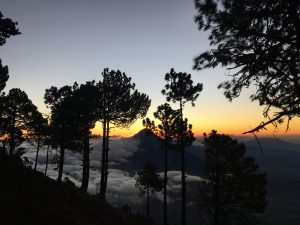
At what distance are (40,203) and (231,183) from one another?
51.2 feet

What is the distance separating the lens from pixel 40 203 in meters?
16.3

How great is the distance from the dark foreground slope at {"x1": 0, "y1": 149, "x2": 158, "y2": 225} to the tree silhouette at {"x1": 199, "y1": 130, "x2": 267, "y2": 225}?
9166 mm

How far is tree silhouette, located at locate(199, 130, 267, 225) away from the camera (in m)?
25.5

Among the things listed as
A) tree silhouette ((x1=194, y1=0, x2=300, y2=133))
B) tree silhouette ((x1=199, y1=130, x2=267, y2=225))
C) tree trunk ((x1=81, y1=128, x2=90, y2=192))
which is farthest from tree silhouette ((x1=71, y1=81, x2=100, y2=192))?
tree silhouette ((x1=194, y1=0, x2=300, y2=133))

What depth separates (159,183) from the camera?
4447 cm

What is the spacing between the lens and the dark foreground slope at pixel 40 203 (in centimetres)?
1408

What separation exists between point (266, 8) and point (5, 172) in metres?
16.4

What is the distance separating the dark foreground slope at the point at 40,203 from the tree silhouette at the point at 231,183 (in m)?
9.17

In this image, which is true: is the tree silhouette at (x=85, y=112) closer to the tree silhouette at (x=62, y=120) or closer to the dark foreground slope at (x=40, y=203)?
the tree silhouette at (x=62, y=120)

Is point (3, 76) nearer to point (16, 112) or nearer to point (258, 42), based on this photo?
point (16, 112)

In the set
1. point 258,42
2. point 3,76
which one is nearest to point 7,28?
point 3,76

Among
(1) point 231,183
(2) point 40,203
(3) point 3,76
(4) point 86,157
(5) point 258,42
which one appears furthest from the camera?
(4) point 86,157

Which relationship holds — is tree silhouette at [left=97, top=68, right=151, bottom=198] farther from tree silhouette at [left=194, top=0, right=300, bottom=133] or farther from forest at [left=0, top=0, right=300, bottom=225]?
tree silhouette at [left=194, top=0, right=300, bottom=133]

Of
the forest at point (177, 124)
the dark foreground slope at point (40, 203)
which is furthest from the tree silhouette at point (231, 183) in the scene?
→ the dark foreground slope at point (40, 203)
